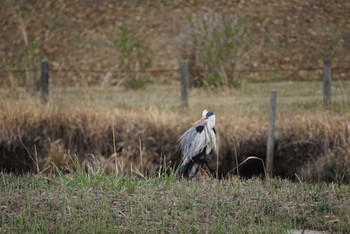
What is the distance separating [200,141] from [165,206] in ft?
5.43

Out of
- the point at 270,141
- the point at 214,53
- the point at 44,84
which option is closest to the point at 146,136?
the point at 270,141

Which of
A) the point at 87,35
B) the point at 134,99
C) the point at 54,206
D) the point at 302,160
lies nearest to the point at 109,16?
A: the point at 87,35

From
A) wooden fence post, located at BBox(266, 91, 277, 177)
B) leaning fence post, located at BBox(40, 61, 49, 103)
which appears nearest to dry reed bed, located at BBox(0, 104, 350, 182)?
wooden fence post, located at BBox(266, 91, 277, 177)

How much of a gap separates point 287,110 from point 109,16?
1370cm

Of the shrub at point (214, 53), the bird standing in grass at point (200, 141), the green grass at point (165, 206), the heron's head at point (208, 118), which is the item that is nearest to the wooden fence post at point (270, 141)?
the bird standing in grass at point (200, 141)

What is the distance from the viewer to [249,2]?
27031 millimetres

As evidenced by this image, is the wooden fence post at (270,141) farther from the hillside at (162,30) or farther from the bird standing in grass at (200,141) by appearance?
the hillside at (162,30)

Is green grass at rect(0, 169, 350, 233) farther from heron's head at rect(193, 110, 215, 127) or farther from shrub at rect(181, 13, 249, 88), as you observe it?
shrub at rect(181, 13, 249, 88)

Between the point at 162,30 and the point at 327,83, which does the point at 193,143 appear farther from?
the point at 162,30

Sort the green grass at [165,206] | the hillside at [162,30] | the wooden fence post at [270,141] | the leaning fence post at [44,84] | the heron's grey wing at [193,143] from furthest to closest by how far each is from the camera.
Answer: the hillside at [162,30] < the leaning fence post at [44,84] < the wooden fence post at [270,141] < the heron's grey wing at [193,143] < the green grass at [165,206]

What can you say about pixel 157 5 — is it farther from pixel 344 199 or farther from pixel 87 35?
pixel 344 199

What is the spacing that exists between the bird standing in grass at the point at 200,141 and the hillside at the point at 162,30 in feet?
45.2

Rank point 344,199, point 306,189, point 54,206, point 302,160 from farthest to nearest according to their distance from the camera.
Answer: point 302,160 → point 306,189 → point 344,199 → point 54,206

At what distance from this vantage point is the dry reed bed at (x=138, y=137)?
1205 cm
